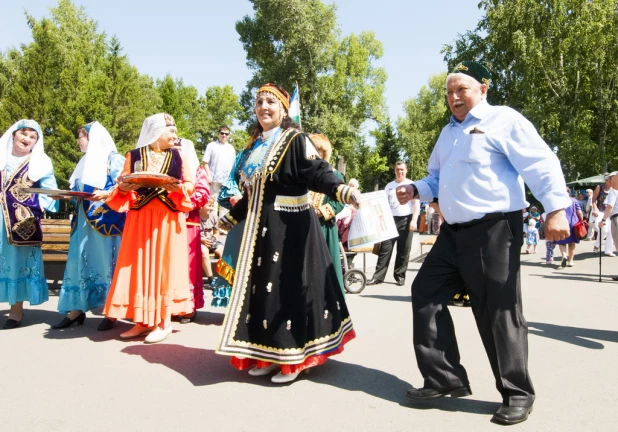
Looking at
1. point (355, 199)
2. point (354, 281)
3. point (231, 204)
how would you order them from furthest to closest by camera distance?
point (354, 281), point (231, 204), point (355, 199)

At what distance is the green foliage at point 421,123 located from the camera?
198ft

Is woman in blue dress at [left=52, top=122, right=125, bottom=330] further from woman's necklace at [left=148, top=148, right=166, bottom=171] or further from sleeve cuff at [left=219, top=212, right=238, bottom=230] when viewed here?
sleeve cuff at [left=219, top=212, right=238, bottom=230]

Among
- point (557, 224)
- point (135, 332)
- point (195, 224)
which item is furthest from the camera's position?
point (195, 224)

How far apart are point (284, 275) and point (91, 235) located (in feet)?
9.97

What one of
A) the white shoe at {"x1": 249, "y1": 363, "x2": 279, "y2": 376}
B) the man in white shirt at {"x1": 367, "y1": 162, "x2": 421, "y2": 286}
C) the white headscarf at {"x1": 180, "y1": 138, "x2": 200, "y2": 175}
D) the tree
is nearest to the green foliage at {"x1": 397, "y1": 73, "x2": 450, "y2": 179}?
the tree

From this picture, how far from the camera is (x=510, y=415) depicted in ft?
10.5

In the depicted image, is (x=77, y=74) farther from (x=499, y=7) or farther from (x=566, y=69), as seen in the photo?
(x=566, y=69)

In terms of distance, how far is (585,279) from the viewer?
35.4ft

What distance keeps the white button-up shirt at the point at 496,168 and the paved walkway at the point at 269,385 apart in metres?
1.27

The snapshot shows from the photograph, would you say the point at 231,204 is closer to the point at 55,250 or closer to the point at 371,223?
the point at 371,223

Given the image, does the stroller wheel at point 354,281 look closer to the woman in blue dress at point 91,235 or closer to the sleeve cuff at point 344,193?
the woman in blue dress at point 91,235

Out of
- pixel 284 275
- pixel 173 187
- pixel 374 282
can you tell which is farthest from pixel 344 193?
pixel 374 282

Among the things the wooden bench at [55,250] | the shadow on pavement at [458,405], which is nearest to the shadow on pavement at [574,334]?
the shadow on pavement at [458,405]

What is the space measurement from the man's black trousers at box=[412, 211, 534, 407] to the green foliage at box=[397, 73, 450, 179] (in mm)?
56078
